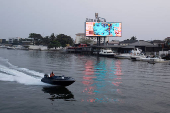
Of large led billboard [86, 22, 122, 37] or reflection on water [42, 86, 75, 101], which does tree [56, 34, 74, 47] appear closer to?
large led billboard [86, 22, 122, 37]

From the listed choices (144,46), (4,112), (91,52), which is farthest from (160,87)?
(91,52)

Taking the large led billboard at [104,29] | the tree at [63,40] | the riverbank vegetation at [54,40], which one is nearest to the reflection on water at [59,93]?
the large led billboard at [104,29]

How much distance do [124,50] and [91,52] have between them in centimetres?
1664

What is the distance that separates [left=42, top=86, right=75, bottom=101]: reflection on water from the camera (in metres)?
17.7

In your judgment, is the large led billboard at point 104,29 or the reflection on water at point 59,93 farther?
the large led billboard at point 104,29

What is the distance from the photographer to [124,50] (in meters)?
87.6

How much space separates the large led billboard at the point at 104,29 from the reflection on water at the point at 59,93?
215 feet

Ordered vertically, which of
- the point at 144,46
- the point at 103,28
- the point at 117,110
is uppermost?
the point at 103,28

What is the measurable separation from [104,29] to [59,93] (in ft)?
225

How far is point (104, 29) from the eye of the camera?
85000mm

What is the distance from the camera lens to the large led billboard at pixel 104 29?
84688mm

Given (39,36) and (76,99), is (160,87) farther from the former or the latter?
(39,36)

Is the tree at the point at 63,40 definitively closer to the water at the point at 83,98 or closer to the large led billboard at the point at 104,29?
the large led billboard at the point at 104,29

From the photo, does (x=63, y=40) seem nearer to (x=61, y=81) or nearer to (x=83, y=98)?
(x=61, y=81)
